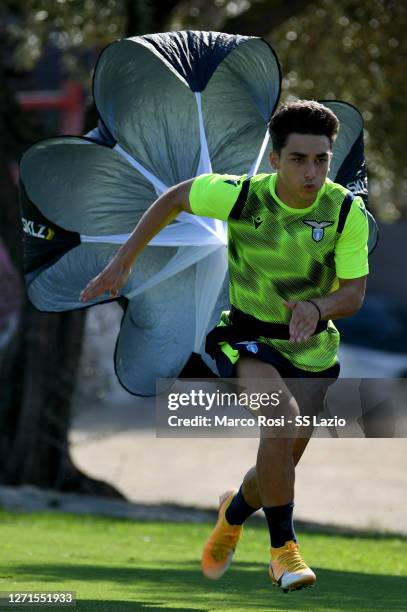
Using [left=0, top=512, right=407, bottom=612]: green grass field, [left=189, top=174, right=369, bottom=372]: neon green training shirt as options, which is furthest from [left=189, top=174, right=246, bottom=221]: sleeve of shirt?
[left=0, top=512, right=407, bottom=612]: green grass field

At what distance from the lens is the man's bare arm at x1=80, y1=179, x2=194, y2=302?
18.5 feet

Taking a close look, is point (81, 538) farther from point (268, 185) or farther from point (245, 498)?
point (268, 185)

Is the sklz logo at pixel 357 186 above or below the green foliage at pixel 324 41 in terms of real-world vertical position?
above

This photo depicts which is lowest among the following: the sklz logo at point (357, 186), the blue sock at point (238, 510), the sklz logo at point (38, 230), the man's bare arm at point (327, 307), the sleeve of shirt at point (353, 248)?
the blue sock at point (238, 510)

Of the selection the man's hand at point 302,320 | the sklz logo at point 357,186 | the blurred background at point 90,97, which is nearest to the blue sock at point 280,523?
the man's hand at point 302,320

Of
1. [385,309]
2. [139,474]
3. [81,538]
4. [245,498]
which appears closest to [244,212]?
[245,498]

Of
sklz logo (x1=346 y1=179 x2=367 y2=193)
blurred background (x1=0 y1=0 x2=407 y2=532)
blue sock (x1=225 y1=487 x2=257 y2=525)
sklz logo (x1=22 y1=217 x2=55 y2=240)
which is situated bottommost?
blurred background (x1=0 y1=0 x2=407 y2=532)

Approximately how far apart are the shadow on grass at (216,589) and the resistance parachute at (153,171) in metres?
1.07

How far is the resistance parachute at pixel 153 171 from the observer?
299 inches

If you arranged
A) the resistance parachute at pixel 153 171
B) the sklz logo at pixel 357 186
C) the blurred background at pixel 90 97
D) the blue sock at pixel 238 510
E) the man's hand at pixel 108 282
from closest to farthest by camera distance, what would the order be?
the man's hand at pixel 108 282 < the blue sock at pixel 238 510 < the sklz logo at pixel 357 186 < the resistance parachute at pixel 153 171 < the blurred background at pixel 90 97

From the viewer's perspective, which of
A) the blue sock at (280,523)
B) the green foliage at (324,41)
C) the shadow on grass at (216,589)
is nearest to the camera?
the blue sock at (280,523)

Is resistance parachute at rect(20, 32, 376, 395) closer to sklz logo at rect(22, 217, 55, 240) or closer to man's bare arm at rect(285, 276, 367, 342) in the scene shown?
sklz logo at rect(22, 217, 55, 240)

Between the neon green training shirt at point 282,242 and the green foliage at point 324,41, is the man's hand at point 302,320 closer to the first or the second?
the neon green training shirt at point 282,242

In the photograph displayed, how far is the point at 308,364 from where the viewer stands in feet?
19.5
